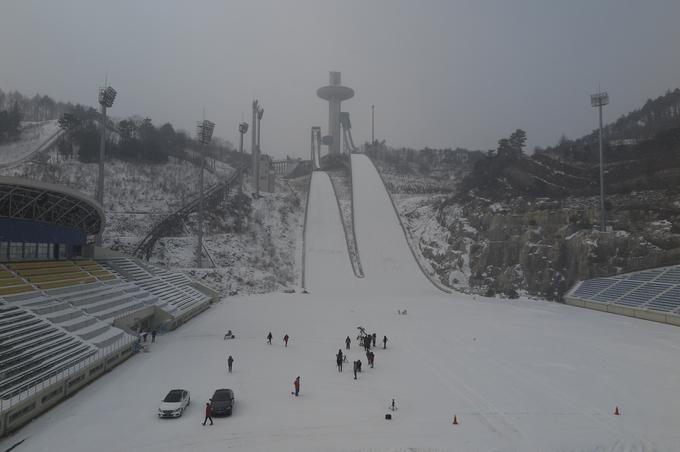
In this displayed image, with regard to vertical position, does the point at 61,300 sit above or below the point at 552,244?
below

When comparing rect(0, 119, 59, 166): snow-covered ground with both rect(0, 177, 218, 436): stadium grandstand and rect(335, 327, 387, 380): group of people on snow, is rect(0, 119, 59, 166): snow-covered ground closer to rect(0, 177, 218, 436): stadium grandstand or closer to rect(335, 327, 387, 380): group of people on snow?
rect(0, 177, 218, 436): stadium grandstand

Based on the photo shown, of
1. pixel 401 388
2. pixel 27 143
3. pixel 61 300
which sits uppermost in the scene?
pixel 27 143

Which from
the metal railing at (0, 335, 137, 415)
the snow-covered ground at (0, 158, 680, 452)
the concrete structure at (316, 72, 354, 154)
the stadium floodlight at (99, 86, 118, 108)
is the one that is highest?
the concrete structure at (316, 72, 354, 154)

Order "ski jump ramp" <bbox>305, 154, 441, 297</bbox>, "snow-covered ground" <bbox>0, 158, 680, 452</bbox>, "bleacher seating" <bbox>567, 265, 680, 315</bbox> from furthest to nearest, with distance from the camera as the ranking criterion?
1. "ski jump ramp" <bbox>305, 154, 441, 297</bbox>
2. "bleacher seating" <bbox>567, 265, 680, 315</bbox>
3. "snow-covered ground" <bbox>0, 158, 680, 452</bbox>

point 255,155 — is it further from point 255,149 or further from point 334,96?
point 334,96

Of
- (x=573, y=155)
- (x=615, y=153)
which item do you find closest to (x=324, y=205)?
(x=573, y=155)

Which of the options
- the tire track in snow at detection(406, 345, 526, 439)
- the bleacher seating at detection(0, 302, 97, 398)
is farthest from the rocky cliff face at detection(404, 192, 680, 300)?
the bleacher seating at detection(0, 302, 97, 398)

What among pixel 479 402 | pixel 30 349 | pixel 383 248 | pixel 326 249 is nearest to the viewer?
pixel 479 402

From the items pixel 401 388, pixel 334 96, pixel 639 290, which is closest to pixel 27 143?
pixel 401 388
